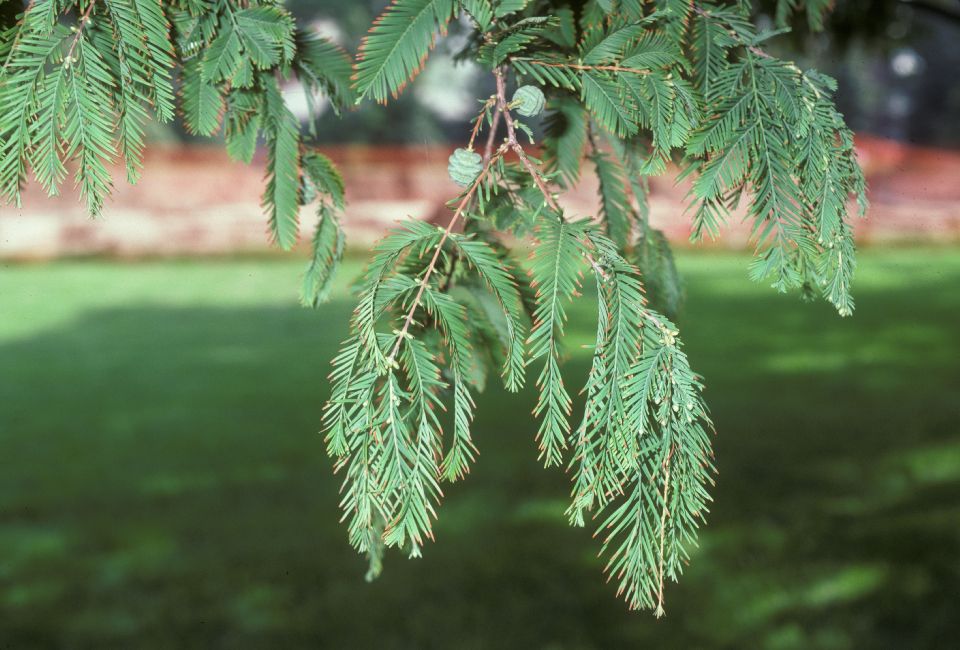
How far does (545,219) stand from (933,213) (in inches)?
579

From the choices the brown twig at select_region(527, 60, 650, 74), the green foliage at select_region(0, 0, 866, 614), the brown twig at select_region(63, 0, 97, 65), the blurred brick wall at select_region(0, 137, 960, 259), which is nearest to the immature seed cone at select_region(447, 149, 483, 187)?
the green foliage at select_region(0, 0, 866, 614)

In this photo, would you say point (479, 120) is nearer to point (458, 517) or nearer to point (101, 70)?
point (101, 70)

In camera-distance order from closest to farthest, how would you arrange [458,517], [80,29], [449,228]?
[449,228] → [80,29] → [458,517]

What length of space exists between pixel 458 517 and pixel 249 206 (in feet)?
34.1

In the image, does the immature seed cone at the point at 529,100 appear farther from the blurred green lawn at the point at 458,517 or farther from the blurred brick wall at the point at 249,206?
the blurred brick wall at the point at 249,206

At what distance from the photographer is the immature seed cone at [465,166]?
109cm

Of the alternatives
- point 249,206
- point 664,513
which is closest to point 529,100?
point 664,513

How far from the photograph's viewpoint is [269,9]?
125 cm

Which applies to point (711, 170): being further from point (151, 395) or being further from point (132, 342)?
point (132, 342)

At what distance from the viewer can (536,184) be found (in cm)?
115

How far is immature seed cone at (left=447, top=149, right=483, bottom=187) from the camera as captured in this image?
109 cm

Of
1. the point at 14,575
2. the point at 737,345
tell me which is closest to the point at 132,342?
the point at 14,575

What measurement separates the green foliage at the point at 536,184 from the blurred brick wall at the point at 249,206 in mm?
11115

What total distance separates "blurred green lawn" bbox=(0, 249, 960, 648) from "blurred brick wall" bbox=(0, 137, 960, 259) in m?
4.95
